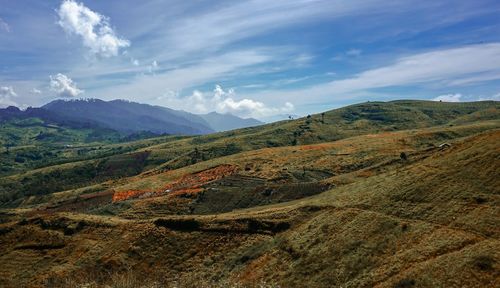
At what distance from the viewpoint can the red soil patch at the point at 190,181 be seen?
10325 centimetres

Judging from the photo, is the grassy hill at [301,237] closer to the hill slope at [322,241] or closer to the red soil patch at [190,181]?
the hill slope at [322,241]

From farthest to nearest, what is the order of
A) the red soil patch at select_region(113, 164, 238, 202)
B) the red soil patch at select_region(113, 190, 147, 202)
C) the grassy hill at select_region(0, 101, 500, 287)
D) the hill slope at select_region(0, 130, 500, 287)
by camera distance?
1. the red soil patch at select_region(113, 190, 147, 202)
2. the red soil patch at select_region(113, 164, 238, 202)
3. the grassy hill at select_region(0, 101, 500, 287)
4. the hill slope at select_region(0, 130, 500, 287)

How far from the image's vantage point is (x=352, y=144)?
129m

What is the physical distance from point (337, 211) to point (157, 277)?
83.7 ft

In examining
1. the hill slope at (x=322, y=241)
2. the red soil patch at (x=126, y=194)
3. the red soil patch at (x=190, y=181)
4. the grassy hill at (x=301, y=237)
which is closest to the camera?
the hill slope at (x=322, y=241)

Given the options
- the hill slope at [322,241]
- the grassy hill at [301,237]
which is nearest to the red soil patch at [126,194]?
the grassy hill at [301,237]

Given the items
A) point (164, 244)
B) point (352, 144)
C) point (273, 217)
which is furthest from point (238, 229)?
point (352, 144)

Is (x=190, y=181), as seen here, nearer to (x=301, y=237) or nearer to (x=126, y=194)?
(x=126, y=194)

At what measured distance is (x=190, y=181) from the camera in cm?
11288

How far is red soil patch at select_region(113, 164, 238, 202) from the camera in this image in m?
103

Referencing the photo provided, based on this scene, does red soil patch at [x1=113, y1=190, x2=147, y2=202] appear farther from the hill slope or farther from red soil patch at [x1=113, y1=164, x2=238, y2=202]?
the hill slope

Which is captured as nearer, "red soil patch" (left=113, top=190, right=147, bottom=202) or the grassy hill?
the grassy hill

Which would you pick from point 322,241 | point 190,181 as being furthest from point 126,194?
point 322,241

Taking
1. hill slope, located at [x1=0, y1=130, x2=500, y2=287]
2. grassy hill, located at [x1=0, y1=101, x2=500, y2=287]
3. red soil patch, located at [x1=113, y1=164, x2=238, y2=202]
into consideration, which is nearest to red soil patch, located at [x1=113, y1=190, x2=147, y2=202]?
red soil patch, located at [x1=113, y1=164, x2=238, y2=202]
